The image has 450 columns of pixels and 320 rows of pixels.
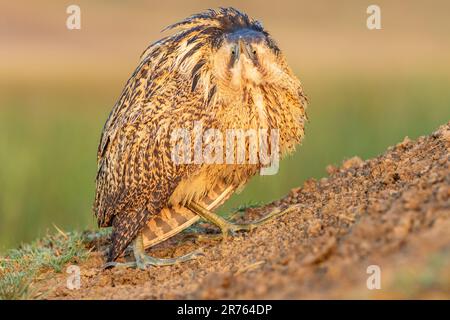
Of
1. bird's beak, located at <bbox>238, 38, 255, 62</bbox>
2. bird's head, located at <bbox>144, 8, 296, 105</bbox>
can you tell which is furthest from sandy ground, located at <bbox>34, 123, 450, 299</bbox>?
bird's beak, located at <bbox>238, 38, 255, 62</bbox>

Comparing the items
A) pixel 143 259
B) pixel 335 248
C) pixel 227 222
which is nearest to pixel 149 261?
pixel 143 259

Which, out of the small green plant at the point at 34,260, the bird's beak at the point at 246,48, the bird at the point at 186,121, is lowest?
the small green plant at the point at 34,260

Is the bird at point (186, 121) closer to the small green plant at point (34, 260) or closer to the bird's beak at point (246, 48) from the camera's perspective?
the bird's beak at point (246, 48)

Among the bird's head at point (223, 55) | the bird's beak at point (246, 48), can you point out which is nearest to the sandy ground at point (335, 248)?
the bird's head at point (223, 55)

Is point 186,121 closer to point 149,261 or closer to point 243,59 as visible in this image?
point 243,59

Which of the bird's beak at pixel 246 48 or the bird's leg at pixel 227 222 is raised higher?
the bird's beak at pixel 246 48

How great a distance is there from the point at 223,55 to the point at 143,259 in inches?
58.2

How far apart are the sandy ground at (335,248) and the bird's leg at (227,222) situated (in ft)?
0.27

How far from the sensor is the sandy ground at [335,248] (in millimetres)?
3986

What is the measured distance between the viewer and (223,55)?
5.79 m

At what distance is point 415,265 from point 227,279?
1.04 meters

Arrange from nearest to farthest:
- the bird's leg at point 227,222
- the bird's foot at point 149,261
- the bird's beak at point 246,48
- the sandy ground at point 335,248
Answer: the sandy ground at point 335,248 → the bird's beak at point 246,48 → the bird's foot at point 149,261 → the bird's leg at point 227,222

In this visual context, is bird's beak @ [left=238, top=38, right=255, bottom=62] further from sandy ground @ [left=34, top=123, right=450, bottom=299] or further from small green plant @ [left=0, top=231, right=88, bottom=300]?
small green plant @ [left=0, top=231, right=88, bottom=300]
